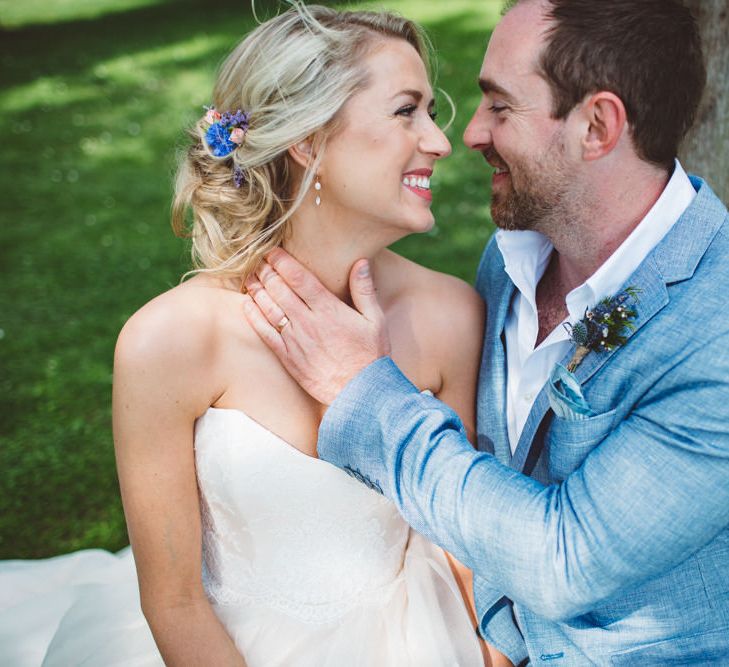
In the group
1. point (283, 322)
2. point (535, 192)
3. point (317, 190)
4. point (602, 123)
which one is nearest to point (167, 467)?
point (283, 322)

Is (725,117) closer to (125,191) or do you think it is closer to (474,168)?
(474,168)

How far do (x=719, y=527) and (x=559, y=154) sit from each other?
1297 mm

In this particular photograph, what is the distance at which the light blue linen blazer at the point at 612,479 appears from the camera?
217 cm

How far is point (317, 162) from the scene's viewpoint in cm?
274

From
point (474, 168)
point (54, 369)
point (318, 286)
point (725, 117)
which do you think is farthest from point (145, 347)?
point (474, 168)

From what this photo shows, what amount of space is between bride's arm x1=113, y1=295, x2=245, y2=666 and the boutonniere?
3.88 ft

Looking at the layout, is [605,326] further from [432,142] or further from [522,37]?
[522,37]

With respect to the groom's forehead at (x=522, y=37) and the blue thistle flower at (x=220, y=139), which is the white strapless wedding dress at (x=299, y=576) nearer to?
the blue thistle flower at (x=220, y=139)

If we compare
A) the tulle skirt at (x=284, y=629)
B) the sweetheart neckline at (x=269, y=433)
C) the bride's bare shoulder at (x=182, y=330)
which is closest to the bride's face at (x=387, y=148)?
the bride's bare shoulder at (x=182, y=330)

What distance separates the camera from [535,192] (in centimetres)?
276

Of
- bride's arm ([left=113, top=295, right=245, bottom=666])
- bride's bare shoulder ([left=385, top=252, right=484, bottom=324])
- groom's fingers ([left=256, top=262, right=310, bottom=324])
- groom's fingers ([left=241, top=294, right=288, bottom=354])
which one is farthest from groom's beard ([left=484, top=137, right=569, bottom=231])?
bride's arm ([left=113, top=295, right=245, bottom=666])

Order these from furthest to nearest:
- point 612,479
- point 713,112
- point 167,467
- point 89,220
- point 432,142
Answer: point 89,220 < point 713,112 < point 432,142 < point 167,467 < point 612,479

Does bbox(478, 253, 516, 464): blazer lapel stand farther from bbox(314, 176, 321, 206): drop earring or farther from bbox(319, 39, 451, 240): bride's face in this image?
bbox(314, 176, 321, 206): drop earring

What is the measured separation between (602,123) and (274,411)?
146 centimetres
